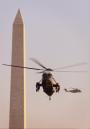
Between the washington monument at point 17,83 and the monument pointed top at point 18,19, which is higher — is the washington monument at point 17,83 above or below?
below

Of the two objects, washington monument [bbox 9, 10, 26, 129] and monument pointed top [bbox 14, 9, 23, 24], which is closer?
washington monument [bbox 9, 10, 26, 129]

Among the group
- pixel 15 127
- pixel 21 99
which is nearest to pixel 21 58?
pixel 21 99

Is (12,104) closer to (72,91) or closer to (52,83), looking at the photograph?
(52,83)

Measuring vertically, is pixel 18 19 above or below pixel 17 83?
above

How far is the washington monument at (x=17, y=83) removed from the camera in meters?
13.2

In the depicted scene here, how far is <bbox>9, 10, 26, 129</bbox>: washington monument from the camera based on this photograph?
13.2 m

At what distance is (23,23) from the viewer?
13773 mm

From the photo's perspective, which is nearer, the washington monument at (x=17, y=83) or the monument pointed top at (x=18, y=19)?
the washington monument at (x=17, y=83)

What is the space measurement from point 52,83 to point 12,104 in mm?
1320

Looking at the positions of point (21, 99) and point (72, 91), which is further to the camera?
point (72, 91)

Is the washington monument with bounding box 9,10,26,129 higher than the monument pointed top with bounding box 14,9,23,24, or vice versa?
the monument pointed top with bounding box 14,9,23,24

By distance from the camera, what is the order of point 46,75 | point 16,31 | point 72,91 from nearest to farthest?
1. point 46,75
2. point 16,31
3. point 72,91

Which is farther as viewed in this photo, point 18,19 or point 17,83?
point 18,19

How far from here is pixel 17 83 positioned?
13.4 metres
